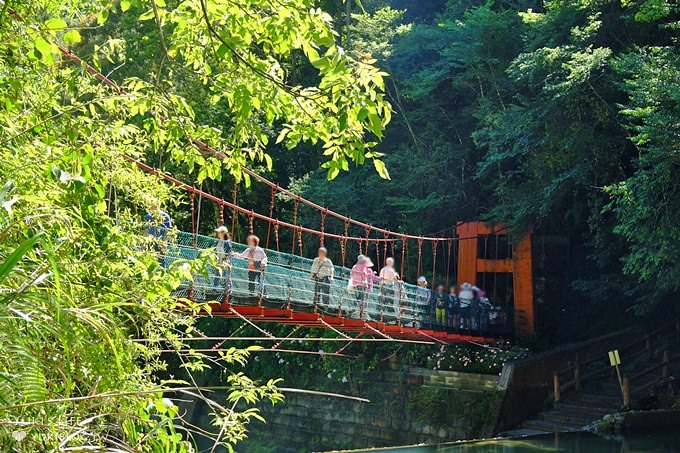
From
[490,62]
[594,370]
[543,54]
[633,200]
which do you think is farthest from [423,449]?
[490,62]

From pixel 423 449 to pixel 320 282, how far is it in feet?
13.3

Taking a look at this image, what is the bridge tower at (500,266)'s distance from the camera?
14.6 m

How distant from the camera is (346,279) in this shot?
10.4 metres

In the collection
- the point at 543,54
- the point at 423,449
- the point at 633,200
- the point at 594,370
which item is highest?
the point at 543,54

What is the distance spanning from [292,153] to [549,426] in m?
9.58

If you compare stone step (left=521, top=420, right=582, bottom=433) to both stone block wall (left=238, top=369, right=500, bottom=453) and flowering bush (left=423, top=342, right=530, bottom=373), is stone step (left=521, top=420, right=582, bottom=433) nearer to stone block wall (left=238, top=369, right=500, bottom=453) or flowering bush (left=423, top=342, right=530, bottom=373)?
stone block wall (left=238, top=369, right=500, bottom=453)

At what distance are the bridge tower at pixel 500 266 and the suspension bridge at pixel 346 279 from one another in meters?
0.02

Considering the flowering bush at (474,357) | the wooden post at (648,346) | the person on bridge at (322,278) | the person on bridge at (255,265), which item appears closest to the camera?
the person on bridge at (255,265)

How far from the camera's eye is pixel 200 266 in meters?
2.49

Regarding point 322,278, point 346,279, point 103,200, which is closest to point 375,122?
point 103,200

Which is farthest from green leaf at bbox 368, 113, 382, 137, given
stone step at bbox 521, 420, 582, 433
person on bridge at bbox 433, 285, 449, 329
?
stone step at bbox 521, 420, 582, 433

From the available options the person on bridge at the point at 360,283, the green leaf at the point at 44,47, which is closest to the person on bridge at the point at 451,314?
the person on bridge at the point at 360,283

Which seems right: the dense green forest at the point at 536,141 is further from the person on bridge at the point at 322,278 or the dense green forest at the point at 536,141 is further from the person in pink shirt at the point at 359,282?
the person in pink shirt at the point at 359,282

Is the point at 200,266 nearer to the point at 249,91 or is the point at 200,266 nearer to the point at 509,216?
the point at 249,91
